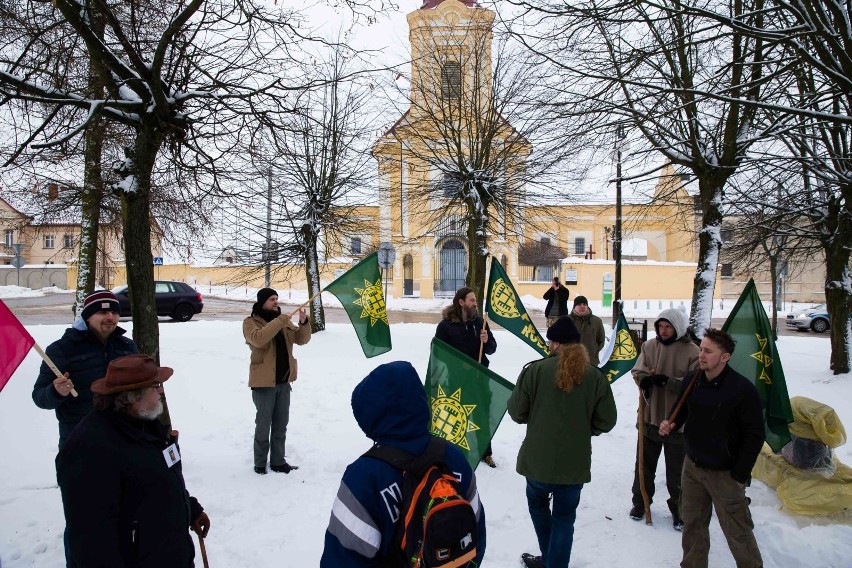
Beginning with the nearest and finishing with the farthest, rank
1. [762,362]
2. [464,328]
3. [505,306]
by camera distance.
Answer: [762,362]
[464,328]
[505,306]

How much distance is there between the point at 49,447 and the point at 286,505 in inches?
134

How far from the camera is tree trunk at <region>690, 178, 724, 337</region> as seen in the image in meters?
9.92

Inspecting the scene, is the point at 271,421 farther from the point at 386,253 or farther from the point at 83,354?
the point at 386,253

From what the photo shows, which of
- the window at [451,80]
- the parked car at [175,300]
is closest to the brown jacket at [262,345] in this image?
the window at [451,80]

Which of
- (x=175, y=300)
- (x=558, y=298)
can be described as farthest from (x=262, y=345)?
(x=175, y=300)

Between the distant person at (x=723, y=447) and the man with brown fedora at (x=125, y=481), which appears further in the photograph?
the distant person at (x=723, y=447)

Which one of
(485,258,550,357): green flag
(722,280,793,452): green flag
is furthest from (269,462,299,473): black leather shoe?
(722,280,793,452): green flag

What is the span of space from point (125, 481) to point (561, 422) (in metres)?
2.60

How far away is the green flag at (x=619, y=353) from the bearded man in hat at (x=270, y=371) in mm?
3904

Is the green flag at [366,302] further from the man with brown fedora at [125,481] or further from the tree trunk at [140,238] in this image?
the man with brown fedora at [125,481]

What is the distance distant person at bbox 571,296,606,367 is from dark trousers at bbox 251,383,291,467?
4550 millimetres

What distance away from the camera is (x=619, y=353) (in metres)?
7.70

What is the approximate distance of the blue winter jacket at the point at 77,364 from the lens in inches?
153

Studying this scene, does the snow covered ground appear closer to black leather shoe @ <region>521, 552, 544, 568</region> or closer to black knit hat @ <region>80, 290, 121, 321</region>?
black leather shoe @ <region>521, 552, 544, 568</region>
